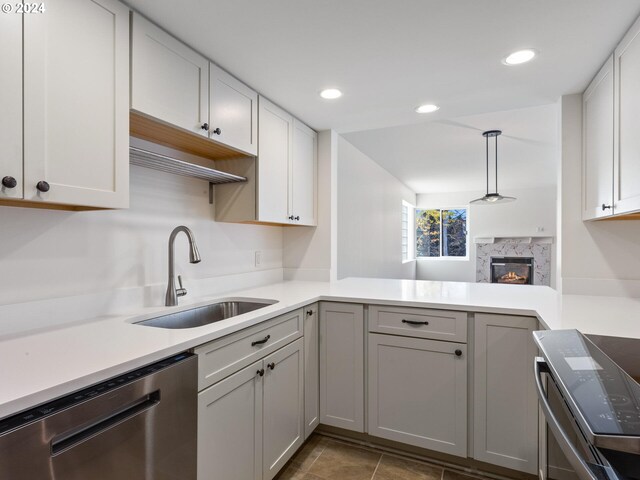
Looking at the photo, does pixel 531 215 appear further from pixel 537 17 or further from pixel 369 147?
→ pixel 537 17

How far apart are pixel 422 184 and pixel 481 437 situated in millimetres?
5402

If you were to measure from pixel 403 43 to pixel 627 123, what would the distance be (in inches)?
41.6

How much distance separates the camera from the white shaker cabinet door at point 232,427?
1.25m

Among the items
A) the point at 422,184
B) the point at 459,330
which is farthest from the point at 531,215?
the point at 459,330

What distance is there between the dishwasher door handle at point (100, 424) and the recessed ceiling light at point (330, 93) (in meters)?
1.83

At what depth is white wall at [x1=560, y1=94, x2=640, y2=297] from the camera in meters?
2.03

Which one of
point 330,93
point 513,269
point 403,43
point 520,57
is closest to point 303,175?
point 330,93

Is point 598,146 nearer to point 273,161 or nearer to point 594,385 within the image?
point 594,385

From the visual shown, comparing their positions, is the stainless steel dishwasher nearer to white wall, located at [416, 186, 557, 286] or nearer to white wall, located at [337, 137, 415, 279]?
white wall, located at [337, 137, 415, 279]

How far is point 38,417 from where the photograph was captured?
78 cm

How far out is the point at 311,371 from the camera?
2051 millimetres

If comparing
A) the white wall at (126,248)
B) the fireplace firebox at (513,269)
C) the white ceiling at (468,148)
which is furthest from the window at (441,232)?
the white wall at (126,248)

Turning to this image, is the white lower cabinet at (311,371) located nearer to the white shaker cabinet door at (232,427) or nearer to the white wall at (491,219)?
the white shaker cabinet door at (232,427)

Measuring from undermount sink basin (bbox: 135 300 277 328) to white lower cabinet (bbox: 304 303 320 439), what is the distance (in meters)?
0.27
